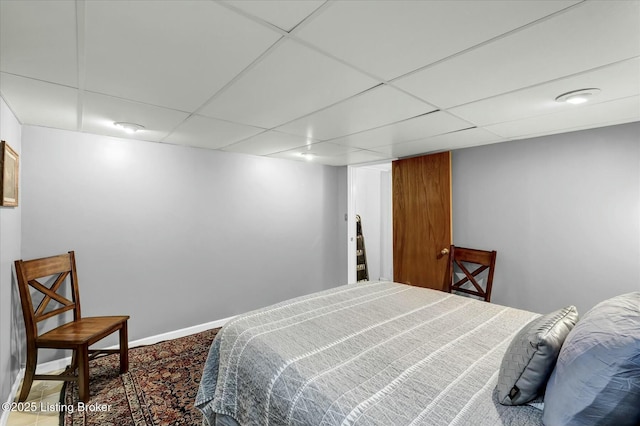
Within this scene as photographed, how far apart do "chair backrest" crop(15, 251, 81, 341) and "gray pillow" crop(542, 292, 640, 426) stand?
3.01 metres

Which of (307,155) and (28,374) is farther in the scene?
(307,155)

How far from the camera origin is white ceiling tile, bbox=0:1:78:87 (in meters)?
0.99

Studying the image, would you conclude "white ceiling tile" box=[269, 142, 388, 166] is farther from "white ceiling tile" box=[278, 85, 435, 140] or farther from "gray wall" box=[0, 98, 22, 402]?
"gray wall" box=[0, 98, 22, 402]

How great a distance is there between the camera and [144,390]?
7.32 ft

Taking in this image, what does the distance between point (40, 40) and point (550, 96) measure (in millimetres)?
2573

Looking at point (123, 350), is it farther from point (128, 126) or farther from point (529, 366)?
point (529, 366)

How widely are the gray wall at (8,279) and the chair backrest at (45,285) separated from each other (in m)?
0.08

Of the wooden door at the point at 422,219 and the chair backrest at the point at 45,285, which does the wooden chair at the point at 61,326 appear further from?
the wooden door at the point at 422,219

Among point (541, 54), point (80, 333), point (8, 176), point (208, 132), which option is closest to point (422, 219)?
point (541, 54)

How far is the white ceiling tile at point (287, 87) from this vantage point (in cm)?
133

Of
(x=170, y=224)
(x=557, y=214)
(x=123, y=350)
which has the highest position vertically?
(x=557, y=214)

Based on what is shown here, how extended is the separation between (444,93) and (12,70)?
7.39 ft

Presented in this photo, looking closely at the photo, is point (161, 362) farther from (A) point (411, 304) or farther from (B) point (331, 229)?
(B) point (331, 229)

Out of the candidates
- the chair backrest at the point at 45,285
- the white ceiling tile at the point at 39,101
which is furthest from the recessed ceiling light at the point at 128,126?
the chair backrest at the point at 45,285
